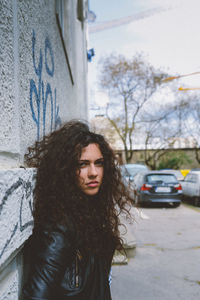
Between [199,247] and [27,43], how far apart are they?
16.9 feet

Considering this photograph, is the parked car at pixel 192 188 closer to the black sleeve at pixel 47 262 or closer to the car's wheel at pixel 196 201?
the car's wheel at pixel 196 201

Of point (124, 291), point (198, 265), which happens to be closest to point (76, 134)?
point (124, 291)

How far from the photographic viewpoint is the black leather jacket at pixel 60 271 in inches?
40.9

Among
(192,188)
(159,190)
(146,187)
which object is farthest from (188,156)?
(146,187)

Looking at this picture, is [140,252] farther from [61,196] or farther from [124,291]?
[61,196]

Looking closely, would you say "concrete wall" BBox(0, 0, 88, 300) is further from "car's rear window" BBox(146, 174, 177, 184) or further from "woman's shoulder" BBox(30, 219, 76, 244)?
Result: "car's rear window" BBox(146, 174, 177, 184)

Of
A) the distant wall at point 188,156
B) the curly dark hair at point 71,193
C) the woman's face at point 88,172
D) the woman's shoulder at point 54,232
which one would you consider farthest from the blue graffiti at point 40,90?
the distant wall at point 188,156

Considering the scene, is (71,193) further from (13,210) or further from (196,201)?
(196,201)

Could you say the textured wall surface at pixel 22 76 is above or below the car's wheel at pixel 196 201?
above

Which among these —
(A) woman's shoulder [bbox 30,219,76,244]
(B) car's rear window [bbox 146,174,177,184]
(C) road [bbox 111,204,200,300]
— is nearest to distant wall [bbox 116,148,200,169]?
(B) car's rear window [bbox 146,174,177,184]

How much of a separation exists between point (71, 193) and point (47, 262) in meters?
0.47

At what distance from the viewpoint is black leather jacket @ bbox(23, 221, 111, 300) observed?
104 centimetres

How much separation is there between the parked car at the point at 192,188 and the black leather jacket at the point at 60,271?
32.1 ft

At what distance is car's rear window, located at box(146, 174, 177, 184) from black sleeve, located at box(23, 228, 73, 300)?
954 cm
